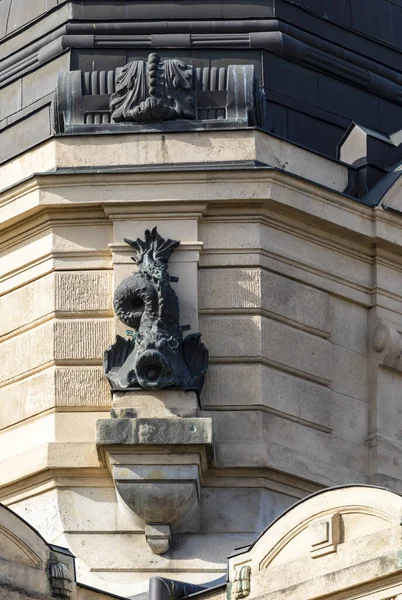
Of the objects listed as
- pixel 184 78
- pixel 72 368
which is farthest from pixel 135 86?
pixel 72 368

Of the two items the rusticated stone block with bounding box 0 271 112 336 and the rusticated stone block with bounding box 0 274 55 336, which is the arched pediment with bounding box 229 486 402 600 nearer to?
the rusticated stone block with bounding box 0 271 112 336

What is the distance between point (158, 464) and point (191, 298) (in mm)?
2401

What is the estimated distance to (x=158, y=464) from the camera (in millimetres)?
41656

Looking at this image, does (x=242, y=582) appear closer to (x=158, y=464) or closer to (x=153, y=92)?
(x=158, y=464)

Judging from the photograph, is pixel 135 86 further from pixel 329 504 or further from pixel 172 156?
pixel 329 504

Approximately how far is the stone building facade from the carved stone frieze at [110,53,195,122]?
29mm

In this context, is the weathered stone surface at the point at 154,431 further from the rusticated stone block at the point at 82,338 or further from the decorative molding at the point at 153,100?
the decorative molding at the point at 153,100

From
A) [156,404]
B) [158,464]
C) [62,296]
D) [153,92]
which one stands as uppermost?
[153,92]

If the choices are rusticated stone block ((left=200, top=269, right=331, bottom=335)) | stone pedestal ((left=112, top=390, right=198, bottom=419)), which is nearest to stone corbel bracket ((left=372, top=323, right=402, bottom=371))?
rusticated stone block ((left=200, top=269, right=331, bottom=335))

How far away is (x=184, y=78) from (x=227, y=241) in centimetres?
242

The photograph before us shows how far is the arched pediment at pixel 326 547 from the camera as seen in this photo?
1485 inches

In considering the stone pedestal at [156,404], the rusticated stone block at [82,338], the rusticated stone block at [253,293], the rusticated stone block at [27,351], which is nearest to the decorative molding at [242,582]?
the stone pedestal at [156,404]

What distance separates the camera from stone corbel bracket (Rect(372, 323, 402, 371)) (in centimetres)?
4384

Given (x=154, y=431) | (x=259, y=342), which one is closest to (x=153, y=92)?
(x=259, y=342)
